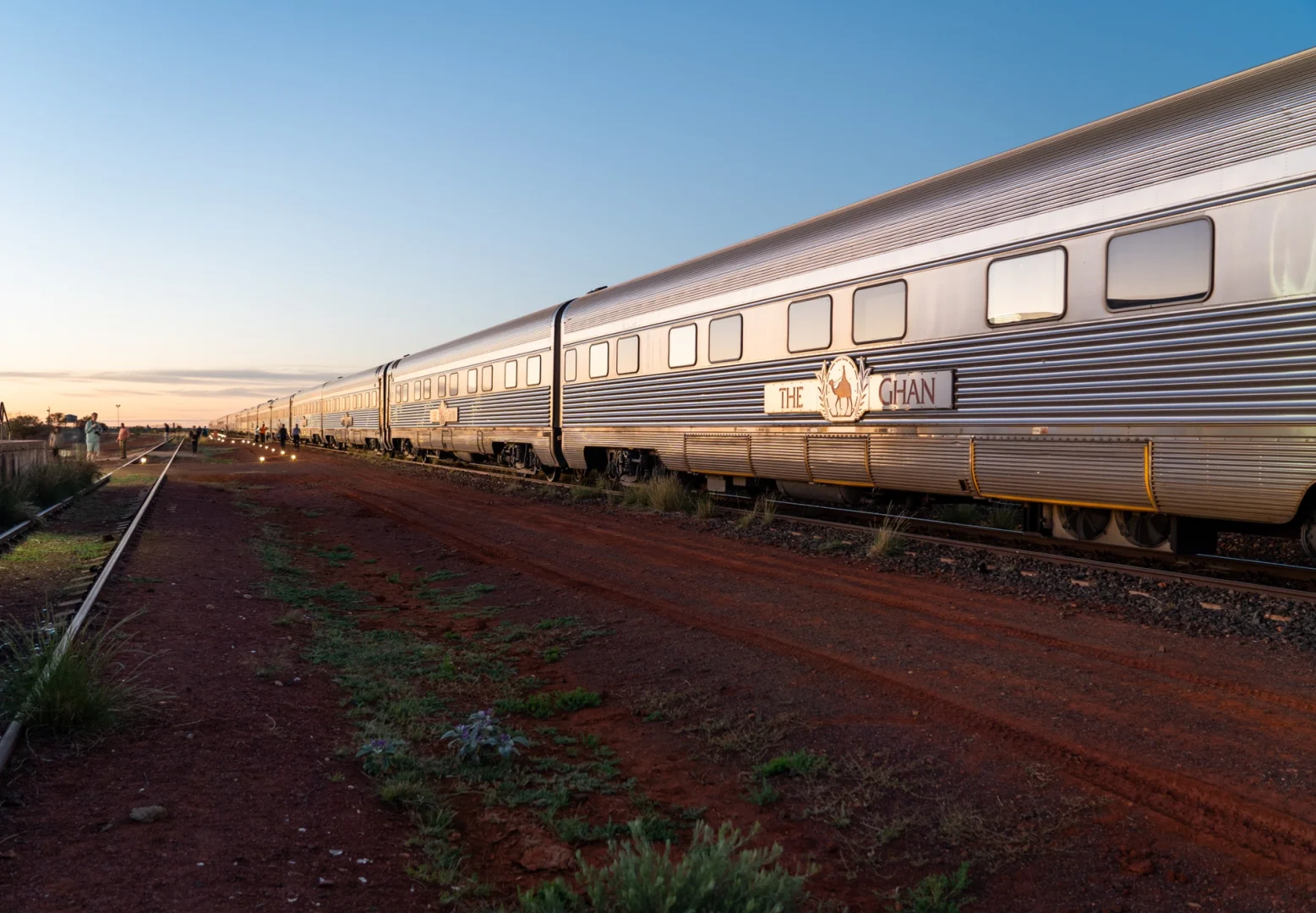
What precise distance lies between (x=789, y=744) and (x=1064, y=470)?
4533 mm

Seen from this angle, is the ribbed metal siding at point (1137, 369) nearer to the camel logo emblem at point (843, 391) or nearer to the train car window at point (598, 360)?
the camel logo emblem at point (843, 391)

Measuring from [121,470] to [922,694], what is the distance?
28.2 meters

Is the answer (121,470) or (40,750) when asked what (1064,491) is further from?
(121,470)

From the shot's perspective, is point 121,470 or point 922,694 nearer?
point 922,694

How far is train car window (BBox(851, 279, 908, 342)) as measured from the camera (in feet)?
31.2

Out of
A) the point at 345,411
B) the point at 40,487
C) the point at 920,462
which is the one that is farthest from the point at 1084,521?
the point at 345,411

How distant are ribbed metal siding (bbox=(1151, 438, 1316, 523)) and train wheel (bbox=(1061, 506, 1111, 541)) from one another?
1232 mm

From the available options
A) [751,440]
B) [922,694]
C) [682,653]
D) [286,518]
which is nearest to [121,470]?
[286,518]

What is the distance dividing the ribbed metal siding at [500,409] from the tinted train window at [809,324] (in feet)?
26.7

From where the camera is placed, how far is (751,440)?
467 inches

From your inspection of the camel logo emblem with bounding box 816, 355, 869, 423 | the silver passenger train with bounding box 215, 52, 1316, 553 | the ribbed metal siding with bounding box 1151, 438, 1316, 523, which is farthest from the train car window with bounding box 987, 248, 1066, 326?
the camel logo emblem with bounding box 816, 355, 869, 423

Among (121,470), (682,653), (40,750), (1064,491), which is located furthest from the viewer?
(121,470)

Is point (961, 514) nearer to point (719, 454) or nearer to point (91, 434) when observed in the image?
point (719, 454)

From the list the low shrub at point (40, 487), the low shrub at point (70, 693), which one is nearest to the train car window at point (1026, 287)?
the low shrub at point (70, 693)
